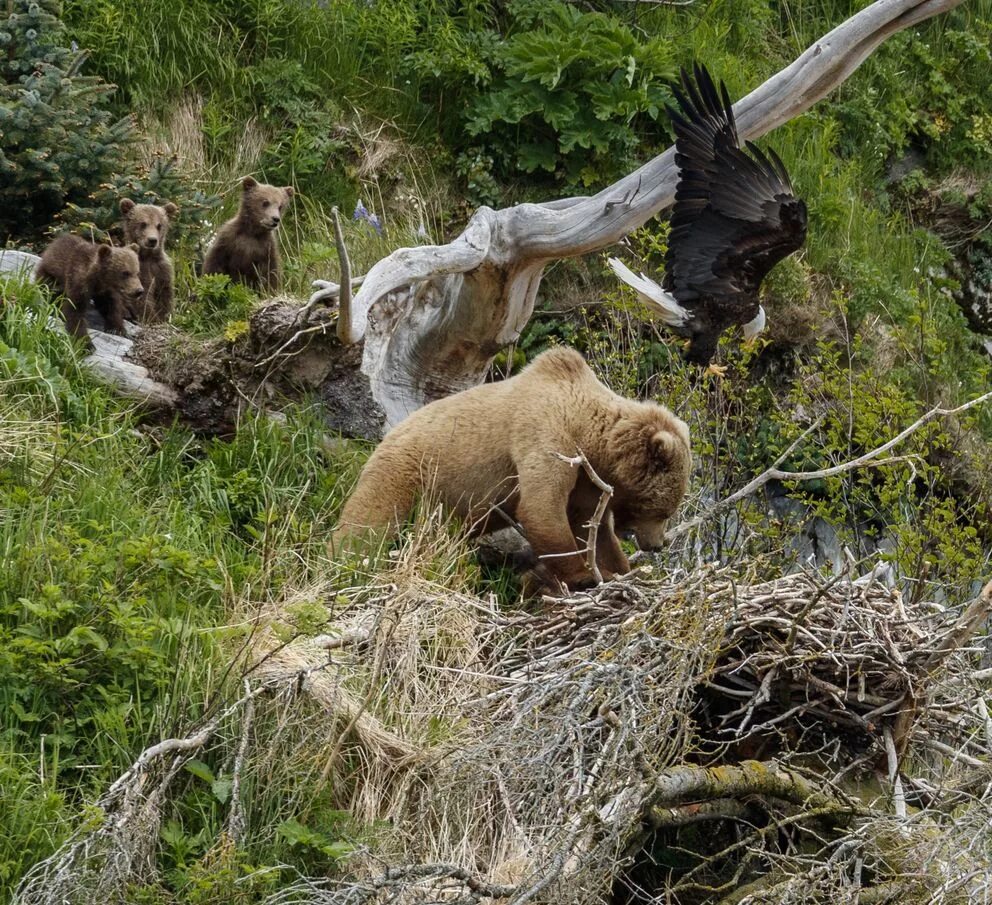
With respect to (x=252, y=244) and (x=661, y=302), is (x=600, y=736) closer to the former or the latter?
(x=661, y=302)

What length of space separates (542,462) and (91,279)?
3763 mm

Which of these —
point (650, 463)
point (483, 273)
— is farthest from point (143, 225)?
point (650, 463)

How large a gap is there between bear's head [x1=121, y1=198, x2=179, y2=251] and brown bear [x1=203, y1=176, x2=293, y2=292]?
1.50 ft

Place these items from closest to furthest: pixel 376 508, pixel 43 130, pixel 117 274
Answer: pixel 376 508, pixel 117 274, pixel 43 130

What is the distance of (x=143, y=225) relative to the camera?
33.3 feet

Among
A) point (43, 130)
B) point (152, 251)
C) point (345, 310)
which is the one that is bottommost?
point (152, 251)

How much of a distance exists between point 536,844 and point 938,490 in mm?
6633

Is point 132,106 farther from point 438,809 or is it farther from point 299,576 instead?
point 438,809

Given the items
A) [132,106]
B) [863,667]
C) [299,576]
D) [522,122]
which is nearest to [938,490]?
[522,122]

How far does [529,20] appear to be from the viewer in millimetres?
12930

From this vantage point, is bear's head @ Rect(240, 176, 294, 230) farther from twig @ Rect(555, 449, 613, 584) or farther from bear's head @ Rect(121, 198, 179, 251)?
twig @ Rect(555, 449, 613, 584)

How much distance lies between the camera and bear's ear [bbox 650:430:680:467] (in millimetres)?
7348

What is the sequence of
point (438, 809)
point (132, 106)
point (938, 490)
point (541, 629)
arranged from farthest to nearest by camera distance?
point (132, 106) < point (938, 490) < point (541, 629) < point (438, 809)

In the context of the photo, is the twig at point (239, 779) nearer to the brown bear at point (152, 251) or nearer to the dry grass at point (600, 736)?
the dry grass at point (600, 736)
